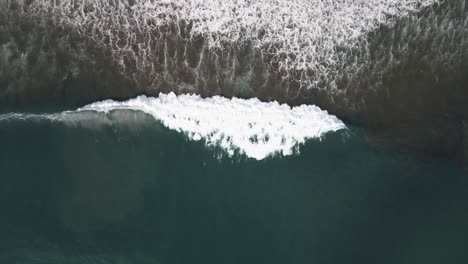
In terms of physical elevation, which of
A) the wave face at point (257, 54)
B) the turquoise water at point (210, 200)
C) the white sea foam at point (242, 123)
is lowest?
the turquoise water at point (210, 200)

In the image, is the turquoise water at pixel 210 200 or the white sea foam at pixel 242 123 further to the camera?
the white sea foam at pixel 242 123

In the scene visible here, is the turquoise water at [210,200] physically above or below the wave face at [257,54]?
below

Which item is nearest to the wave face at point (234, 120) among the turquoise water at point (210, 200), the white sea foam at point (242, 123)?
the white sea foam at point (242, 123)

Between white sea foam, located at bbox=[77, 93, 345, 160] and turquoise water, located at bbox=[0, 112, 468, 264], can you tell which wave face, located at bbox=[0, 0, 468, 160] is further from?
turquoise water, located at bbox=[0, 112, 468, 264]

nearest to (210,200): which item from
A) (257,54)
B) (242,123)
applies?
(242,123)

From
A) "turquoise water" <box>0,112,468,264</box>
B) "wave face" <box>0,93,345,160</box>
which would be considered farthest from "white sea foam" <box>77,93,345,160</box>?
"turquoise water" <box>0,112,468,264</box>

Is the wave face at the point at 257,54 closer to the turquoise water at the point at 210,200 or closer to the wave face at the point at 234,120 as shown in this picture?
the wave face at the point at 234,120

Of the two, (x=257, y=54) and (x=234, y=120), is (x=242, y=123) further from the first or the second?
(x=257, y=54)
